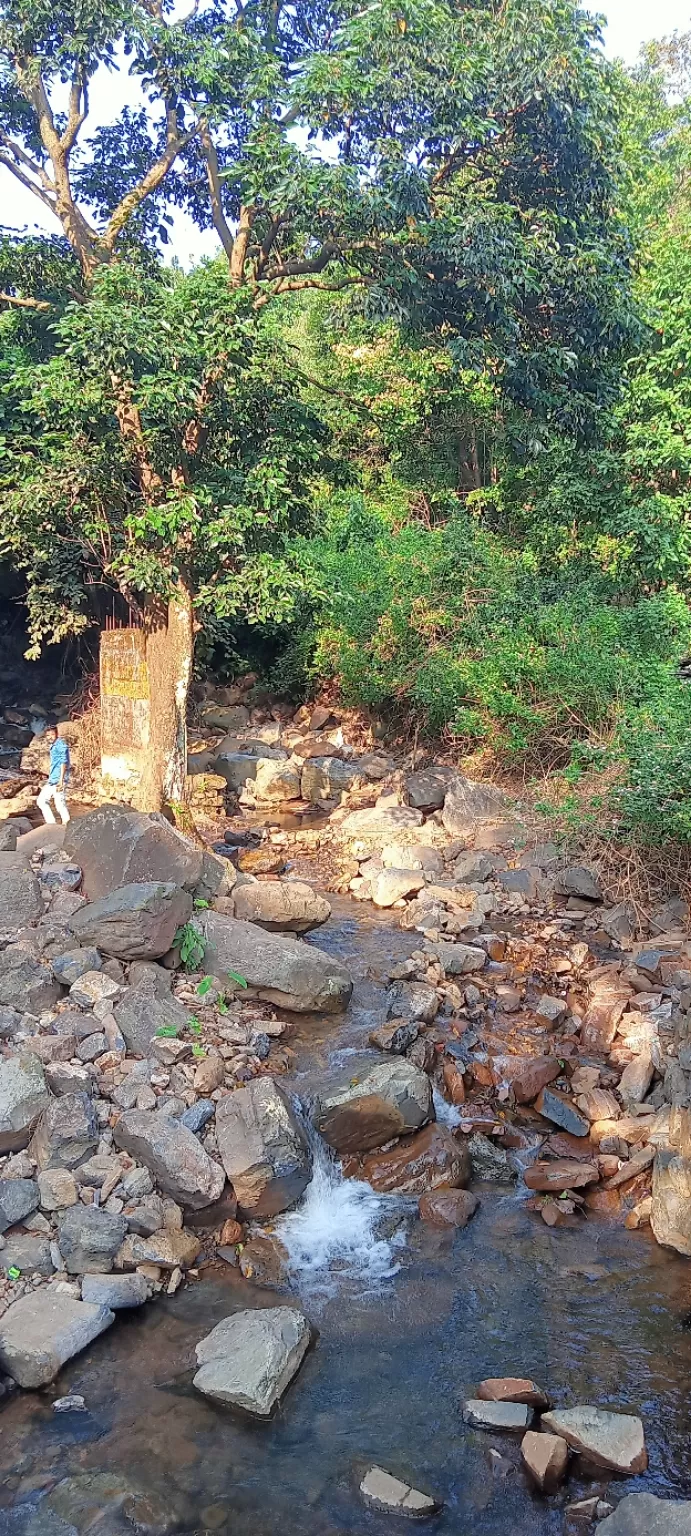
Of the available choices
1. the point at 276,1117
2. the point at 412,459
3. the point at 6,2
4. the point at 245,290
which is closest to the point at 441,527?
the point at 412,459

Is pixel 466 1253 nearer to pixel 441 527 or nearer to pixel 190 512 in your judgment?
pixel 190 512

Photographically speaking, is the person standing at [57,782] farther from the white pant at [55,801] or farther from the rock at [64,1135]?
the rock at [64,1135]

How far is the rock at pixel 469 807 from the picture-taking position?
42.7ft

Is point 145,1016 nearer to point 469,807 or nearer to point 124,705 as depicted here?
point 469,807

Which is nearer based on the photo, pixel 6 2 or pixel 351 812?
pixel 6 2

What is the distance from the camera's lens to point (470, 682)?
14359 mm

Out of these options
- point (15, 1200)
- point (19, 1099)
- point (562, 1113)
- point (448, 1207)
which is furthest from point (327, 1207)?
point (19, 1099)

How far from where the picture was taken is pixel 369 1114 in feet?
22.6

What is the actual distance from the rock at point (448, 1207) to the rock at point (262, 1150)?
2.57 feet

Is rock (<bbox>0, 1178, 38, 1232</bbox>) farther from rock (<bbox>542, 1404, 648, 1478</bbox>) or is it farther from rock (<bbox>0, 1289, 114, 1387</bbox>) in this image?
rock (<bbox>542, 1404, 648, 1478</bbox>)

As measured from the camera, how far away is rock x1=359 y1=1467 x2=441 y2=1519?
4352mm

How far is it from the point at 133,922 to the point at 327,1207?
104 inches

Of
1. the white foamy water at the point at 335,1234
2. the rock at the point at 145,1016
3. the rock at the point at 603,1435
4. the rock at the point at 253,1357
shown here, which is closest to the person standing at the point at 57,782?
the rock at the point at 145,1016

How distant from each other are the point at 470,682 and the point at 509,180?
20.3 feet
